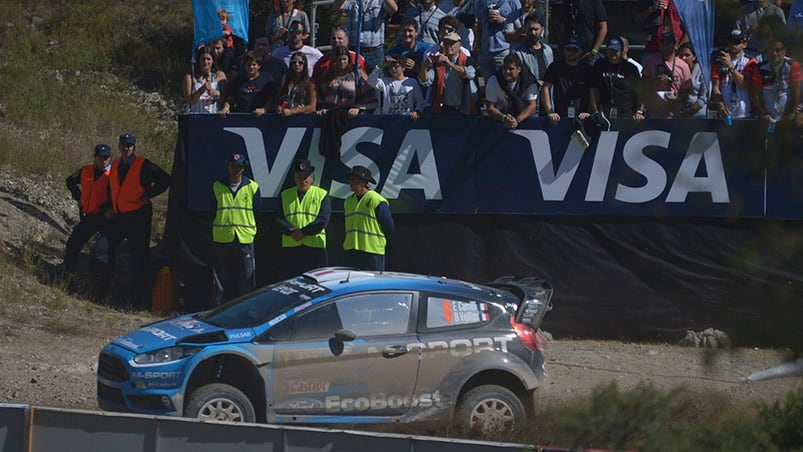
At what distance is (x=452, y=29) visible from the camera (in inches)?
574

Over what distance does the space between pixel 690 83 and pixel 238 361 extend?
22.6 feet

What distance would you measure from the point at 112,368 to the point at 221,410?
1105mm

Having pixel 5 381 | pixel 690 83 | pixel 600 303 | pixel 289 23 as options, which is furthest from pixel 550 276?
pixel 5 381

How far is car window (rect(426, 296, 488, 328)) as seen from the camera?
32.9 ft

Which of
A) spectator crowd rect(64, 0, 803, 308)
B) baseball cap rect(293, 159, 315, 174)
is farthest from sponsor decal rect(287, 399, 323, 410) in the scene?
baseball cap rect(293, 159, 315, 174)

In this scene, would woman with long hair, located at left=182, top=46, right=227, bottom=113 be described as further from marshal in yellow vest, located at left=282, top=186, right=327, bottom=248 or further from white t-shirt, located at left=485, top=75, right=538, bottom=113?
white t-shirt, located at left=485, top=75, right=538, bottom=113

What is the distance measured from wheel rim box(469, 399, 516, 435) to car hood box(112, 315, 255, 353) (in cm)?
206

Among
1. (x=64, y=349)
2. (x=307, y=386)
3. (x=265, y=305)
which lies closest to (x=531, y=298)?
(x=307, y=386)

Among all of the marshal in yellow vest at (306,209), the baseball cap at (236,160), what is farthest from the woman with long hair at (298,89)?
the marshal in yellow vest at (306,209)

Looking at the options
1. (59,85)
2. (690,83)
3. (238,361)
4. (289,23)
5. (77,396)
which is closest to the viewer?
(238,361)

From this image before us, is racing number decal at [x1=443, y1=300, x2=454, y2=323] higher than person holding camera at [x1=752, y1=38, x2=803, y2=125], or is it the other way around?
person holding camera at [x1=752, y1=38, x2=803, y2=125]

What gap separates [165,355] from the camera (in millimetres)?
9562

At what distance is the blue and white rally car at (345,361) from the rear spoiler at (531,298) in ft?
0.12

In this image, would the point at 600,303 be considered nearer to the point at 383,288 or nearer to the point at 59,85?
the point at 383,288
